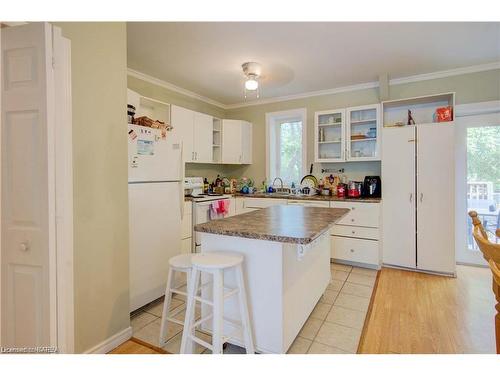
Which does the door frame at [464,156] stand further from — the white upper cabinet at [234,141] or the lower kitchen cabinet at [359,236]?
the white upper cabinet at [234,141]

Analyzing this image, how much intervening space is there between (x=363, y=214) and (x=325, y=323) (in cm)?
164

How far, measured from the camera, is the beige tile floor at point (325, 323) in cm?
179

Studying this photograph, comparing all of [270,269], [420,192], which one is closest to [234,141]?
[420,192]

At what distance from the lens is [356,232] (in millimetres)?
3355

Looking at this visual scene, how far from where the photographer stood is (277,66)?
3.06 meters

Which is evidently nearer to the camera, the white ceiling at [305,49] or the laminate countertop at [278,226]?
the laminate countertop at [278,226]

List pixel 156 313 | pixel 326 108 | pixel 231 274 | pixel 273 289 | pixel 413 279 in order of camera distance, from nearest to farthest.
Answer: pixel 273 289
pixel 231 274
pixel 156 313
pixel 413 279
pixel 326 108

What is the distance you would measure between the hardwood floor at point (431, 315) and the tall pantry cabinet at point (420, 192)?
0.28 meters

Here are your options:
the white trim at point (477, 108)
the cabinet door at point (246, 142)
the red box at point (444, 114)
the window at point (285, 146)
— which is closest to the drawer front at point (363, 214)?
the window at point (285, 146)
